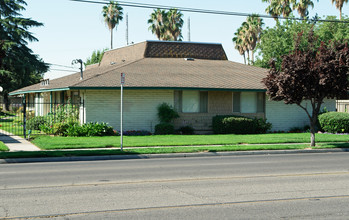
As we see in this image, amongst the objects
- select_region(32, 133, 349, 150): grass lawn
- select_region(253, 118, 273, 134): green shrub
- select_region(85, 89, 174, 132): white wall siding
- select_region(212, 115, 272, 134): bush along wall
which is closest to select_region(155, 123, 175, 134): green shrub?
select_region(85, 89, 174, 132): white wall siding

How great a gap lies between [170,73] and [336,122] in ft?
34.9

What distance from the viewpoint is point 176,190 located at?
33.4 ft

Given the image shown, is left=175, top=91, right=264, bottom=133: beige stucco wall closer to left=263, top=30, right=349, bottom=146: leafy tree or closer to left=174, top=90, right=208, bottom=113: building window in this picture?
left=174, top=90, right=208, bottom=113: building window

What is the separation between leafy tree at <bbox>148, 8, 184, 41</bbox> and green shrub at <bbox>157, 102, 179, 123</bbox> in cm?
4464

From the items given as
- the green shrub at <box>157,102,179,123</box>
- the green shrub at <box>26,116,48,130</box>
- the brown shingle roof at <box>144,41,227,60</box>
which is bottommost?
the green shrub at <box>26,116,48,130</box>

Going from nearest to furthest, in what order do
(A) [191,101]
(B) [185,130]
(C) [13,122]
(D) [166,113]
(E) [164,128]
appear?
(E) [164,128], (D) [166,113], (B) [185,130], (A) [191,101], (C) [13,122]

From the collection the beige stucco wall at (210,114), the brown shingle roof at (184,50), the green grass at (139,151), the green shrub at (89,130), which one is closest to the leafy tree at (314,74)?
the green grass at (139,151)

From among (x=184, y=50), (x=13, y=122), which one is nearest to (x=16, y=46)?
(x=13, y=122)

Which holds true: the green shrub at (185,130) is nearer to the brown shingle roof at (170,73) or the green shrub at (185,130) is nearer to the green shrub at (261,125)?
the brown shingle roof at (170,73)

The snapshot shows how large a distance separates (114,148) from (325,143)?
10138 millimetres

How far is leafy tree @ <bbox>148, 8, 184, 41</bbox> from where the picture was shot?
70.3 meters

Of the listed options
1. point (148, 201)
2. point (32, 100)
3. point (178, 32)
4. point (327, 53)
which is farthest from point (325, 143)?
point (178, 32)

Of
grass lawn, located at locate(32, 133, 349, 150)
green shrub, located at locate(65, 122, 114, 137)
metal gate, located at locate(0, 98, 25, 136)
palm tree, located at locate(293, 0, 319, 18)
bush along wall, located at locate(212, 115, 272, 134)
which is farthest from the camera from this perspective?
palm tree, located at locate(293, 0, 319, 18)

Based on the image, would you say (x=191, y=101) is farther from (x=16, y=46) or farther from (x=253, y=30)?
(x=253, y=30)
